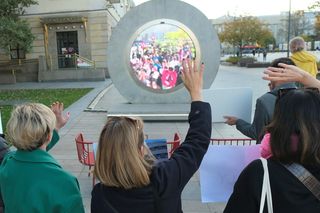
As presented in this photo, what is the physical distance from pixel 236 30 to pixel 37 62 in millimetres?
26333

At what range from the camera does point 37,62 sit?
25.4 metres

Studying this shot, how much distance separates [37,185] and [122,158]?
24.9 inches

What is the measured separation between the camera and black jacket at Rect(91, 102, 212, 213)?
1.84 metres

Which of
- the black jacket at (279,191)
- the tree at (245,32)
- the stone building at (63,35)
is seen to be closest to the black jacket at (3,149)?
the black jacket at (279,191)

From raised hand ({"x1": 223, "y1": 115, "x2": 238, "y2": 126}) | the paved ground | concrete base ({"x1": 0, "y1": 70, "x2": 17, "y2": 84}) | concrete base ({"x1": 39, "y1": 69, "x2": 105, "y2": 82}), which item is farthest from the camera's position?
concrete base ({"x1": 39, "y1": 69, "x2": 105, "y2": 82})

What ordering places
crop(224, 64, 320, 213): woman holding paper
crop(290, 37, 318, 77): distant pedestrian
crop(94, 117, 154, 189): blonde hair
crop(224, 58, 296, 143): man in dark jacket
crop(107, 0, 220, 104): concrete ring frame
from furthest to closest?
1. crop(107, 0, 220, 104): concrete ring frame
2. crop(290, 37, 318, 77): distant pedestrian
3. crop(224, 58, 296, 143): man in dark jacket
4. crop(94, 117, 154, 189): blonde hair
5. crop(224, 64, 320, 213): woman holding paper

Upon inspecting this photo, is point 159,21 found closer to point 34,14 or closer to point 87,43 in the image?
point 87,43

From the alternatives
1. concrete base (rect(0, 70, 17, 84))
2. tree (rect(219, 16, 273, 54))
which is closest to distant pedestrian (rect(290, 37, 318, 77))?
concrete base (rect(0, 70, 17, 84))

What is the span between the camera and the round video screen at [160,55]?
36.0 feet

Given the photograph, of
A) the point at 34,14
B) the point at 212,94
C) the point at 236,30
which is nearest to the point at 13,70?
the point at 34,14

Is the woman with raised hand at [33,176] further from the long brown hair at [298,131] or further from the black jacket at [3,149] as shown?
the long brown hair at [298,131]

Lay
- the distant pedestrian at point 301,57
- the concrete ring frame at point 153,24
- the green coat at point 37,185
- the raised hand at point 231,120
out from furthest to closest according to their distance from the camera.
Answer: the concrete ring frame at point 153,24
the distant pedestrian at point 301,57
the raised hand at point 231,120
the green coat at point 37,185

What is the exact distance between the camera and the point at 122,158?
5.99 feet

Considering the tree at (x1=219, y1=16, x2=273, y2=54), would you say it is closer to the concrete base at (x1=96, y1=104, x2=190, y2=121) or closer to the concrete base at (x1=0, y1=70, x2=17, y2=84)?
the concrete base at (x1=0, y1=70, x2=17, y2=84)
